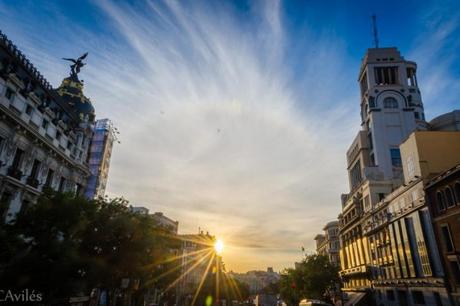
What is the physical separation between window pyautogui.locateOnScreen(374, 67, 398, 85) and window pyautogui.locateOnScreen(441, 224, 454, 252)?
4253 cm

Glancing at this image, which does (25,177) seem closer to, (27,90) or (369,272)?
(27,90)

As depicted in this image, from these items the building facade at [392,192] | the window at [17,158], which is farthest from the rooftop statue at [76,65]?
the building facade at [392,192]

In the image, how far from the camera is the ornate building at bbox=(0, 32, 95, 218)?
25.1 m

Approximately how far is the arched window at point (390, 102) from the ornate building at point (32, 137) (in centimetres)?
5395

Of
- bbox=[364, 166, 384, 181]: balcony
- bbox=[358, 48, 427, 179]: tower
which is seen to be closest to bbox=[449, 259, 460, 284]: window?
bbox=[364, 166, 384, 181]: balcony

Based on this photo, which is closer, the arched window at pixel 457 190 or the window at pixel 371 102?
the arched window at pixel 457 190

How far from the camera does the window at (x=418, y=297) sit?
33775mm

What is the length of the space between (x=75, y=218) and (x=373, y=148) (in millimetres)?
52251

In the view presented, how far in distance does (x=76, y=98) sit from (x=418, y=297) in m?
45.7

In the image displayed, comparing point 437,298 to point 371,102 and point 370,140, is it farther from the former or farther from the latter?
point 371,102

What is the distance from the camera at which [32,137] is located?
28094 millimetres

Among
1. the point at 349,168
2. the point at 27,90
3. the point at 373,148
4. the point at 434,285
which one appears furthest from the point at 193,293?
the point at 27,90

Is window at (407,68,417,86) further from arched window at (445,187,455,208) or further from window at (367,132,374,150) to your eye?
arched window at (445,187,455,208)

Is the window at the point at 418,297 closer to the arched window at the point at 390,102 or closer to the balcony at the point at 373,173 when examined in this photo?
the balcony at the point at 373,173
